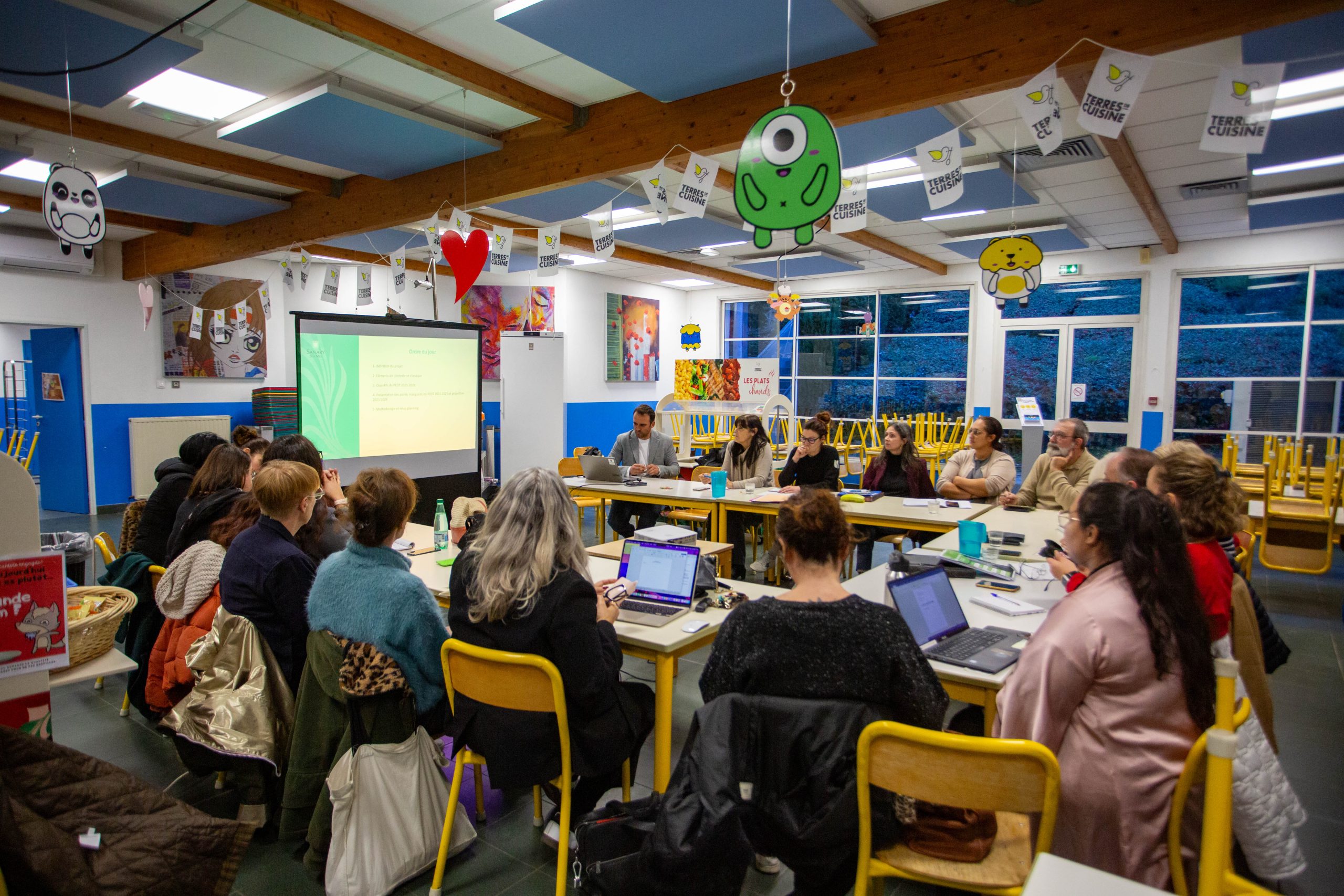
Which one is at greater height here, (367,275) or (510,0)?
(510,0)

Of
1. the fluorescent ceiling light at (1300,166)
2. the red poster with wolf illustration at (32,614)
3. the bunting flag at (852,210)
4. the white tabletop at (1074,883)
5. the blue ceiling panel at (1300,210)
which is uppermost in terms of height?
the blue ceiling panel at (1300,210)

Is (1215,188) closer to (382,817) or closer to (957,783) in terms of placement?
(957,783)

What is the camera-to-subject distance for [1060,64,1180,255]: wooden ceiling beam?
13.0 feet

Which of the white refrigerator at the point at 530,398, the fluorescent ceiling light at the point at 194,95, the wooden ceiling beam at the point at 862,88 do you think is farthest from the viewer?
the white refrigerator at the point at 530,398

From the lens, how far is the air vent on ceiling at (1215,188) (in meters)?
6.33

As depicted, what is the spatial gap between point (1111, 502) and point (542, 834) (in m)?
2.06

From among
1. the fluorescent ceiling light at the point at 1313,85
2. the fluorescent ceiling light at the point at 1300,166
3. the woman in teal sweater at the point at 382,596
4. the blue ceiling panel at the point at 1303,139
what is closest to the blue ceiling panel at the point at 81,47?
the woman in teal sweater at the point at 382,596

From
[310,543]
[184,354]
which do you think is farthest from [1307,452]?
[184,354]

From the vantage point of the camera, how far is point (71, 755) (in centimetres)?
139

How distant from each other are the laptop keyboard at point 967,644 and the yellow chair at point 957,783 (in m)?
0.65

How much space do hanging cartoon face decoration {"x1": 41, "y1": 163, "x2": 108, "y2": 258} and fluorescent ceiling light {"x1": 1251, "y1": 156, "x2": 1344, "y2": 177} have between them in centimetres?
794

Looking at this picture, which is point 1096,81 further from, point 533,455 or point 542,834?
point 533,455

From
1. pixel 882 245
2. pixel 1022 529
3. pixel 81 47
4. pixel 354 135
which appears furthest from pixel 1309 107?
pixel 81 47

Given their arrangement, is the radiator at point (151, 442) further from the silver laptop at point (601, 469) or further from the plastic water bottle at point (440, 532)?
the plastic water bottle at point (440, 532)
